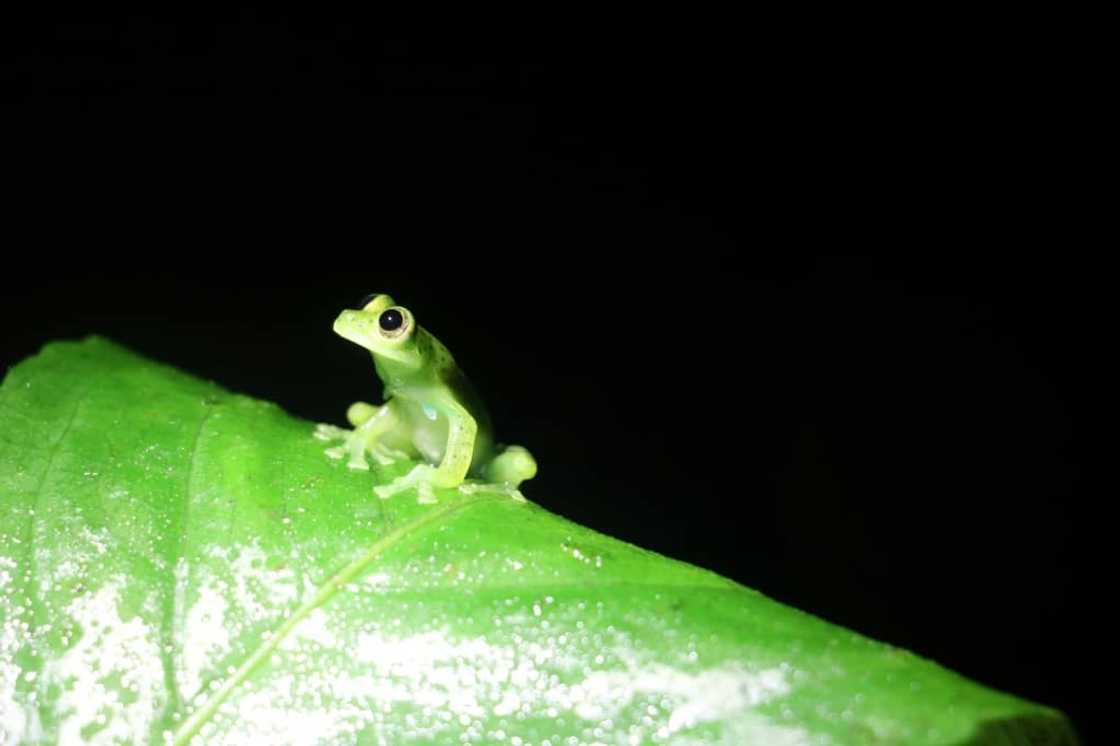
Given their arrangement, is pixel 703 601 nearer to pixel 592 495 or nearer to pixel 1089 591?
pixel 592 495

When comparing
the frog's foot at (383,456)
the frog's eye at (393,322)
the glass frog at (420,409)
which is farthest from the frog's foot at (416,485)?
the frog's eye at (393,322)

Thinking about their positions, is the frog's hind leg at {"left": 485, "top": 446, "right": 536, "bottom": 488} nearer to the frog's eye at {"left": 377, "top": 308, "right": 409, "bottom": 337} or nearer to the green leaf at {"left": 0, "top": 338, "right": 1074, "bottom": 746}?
the frog's eye at {"left": 377, "top": 308, "right": 409, "bottom": 337}

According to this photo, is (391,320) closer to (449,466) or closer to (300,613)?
(449,466)

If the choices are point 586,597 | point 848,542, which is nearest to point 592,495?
point 848,542

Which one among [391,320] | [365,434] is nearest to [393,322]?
[391,320]

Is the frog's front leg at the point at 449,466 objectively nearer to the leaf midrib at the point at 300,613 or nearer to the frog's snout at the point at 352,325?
the leaf midrib at the point at 300,613

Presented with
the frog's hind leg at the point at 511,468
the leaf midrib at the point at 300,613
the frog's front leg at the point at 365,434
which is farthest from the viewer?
the frog's hind leg at the point at 511,468
